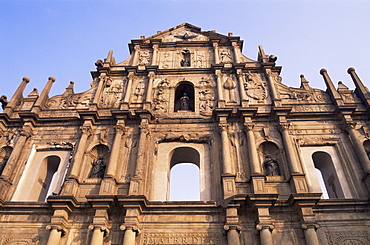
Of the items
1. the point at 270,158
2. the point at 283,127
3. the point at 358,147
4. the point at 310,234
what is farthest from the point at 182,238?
the point at 358,147

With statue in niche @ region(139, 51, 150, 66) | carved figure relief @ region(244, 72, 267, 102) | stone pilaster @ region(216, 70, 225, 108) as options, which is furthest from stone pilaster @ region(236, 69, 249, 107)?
statue in niche @ region(139, 51, 150, 66)

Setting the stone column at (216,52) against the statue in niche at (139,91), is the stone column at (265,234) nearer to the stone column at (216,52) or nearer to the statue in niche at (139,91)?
the statue in niche at (139,91)

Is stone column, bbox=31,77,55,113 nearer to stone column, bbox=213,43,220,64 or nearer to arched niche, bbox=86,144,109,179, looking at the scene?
arched niche, bbox=86,144,109,179

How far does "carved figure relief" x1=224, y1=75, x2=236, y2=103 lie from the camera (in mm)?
14237

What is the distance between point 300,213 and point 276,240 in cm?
110

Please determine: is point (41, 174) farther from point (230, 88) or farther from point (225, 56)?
point (225, 56)

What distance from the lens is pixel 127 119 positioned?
13.3 meters

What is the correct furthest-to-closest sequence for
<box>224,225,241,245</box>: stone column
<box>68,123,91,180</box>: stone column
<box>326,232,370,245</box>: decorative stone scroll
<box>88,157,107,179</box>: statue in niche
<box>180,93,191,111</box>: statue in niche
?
<box>180,93,191,111</box>: statue in niche
<box>88,157,107,179</box>: statue in niche
<box>68,123,91,180</box>: stone column
<box>326,232,370,245</box>: decorative stone scroll
<box>224,225,241,245</box>: stone column

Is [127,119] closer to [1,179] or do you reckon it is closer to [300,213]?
[1,179]

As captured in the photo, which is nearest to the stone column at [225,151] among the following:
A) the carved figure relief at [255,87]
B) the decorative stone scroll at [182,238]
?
the decorative stone scroll at [182,238]

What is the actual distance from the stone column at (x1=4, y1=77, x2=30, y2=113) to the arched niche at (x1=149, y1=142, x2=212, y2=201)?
21.9 feet

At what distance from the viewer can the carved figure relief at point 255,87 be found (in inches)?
566

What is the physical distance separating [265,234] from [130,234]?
12.7ft

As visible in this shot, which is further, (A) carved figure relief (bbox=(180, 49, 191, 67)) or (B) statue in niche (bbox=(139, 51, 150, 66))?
(B) statue in niche (bbox=(139, 51, 150, 66))
